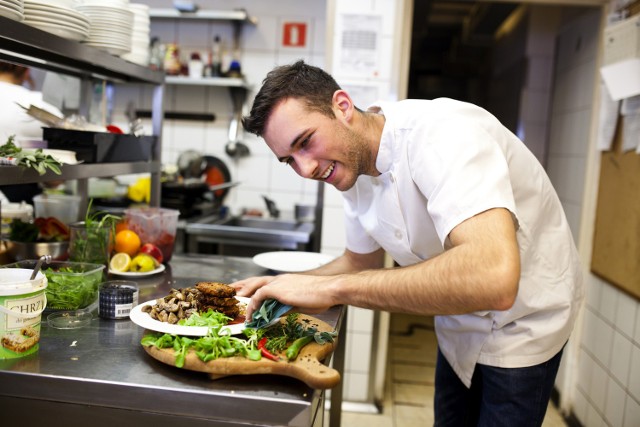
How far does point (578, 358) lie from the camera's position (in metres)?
2.86

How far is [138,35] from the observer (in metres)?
2.10

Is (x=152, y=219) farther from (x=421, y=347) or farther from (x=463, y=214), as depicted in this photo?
(x=421, y=347)

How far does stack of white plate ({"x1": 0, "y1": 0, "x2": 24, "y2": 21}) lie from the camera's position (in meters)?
1.29

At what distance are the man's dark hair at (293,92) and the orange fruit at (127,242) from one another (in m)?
0.78

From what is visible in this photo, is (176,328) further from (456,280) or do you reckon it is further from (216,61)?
(216,61)

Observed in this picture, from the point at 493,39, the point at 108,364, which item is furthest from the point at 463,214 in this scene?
the point at 493,39

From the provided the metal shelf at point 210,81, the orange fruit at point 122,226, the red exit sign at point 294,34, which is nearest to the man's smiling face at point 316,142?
the orange fruit at point 122,226

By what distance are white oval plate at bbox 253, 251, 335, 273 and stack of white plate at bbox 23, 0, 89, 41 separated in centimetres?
92

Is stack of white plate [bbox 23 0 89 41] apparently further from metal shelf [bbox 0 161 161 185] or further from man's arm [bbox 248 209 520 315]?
man's arm [bbox 248 209 520 315]

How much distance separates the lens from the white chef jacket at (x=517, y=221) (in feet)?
3.94

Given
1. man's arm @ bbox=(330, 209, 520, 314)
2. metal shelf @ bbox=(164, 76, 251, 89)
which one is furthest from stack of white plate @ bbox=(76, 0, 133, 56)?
metal shelf @ bbox=(164, 76, 251, 89)

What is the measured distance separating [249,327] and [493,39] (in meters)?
5.46

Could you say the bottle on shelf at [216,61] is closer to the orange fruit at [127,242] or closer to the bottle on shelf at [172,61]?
the bottle on shelf at [172,61]

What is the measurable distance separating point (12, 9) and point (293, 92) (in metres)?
0.67
